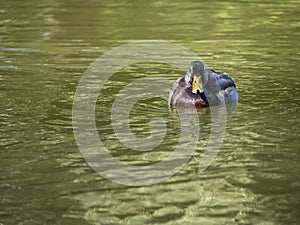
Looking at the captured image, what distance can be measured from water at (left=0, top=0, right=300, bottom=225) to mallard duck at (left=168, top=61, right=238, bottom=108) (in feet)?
0.77

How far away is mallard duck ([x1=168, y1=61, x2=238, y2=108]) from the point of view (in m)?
9.80

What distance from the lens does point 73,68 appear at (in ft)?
39.9

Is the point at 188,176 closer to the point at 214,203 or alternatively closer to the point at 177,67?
the point at 214,203

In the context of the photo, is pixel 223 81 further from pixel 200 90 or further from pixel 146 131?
pixel 146 131

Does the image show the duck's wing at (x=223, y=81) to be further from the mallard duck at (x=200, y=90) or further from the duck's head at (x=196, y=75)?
the duck's head at (x=196, y=75)

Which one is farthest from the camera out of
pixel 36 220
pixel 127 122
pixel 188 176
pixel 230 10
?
pixel 230 10

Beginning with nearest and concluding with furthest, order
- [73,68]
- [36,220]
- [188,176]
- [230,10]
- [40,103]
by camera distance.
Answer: [36,220], [188,176], [40,103], [73,68], [230,10]

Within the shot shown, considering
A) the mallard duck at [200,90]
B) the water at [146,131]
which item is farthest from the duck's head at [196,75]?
the water at [146,131]

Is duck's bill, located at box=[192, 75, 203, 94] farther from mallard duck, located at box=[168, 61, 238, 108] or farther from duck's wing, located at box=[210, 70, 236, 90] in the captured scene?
duck's wing, located at box=[210, 70, 236, 90]

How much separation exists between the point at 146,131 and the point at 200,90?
1385 millimetres

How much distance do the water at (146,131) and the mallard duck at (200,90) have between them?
234mm

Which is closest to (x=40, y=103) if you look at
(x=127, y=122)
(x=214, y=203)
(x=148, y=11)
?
(x=127, y=122)

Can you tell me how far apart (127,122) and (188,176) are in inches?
73.5

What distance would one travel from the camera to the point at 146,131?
8.60m
